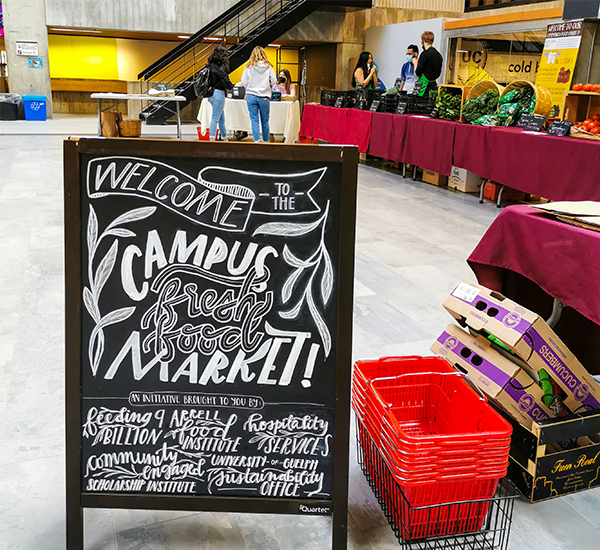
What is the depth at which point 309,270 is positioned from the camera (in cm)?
142

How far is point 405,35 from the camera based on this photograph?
1505cm

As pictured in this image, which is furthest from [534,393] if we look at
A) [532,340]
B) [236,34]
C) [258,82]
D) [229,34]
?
[229,34]

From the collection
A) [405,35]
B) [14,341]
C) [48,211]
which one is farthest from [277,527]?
A: [405,35]

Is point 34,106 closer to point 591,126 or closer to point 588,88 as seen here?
point 588,88

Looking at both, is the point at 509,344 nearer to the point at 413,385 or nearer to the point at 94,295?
the point at 413,385

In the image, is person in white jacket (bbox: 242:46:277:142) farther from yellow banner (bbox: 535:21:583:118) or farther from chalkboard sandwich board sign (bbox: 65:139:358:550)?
chalkboard sandwich board sign (bbox: 65:139:358:550)

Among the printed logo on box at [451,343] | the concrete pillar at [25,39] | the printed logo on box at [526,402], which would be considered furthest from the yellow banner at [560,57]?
the concrete pillar at [25,39]

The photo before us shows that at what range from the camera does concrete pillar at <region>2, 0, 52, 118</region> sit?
16.2 meters

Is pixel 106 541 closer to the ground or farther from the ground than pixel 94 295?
closer to the ground

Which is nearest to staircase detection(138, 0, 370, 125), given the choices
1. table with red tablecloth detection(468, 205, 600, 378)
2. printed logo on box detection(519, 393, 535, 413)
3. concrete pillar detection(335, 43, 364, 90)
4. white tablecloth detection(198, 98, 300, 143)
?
concrete pillar detection(335, 43, 364, 90)

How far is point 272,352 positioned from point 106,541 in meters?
0.72

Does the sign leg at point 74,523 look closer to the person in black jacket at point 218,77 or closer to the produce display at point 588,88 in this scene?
the produce display at point 588,88

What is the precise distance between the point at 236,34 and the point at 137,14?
2820mm

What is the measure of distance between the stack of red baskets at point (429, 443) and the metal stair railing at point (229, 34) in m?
12.5
